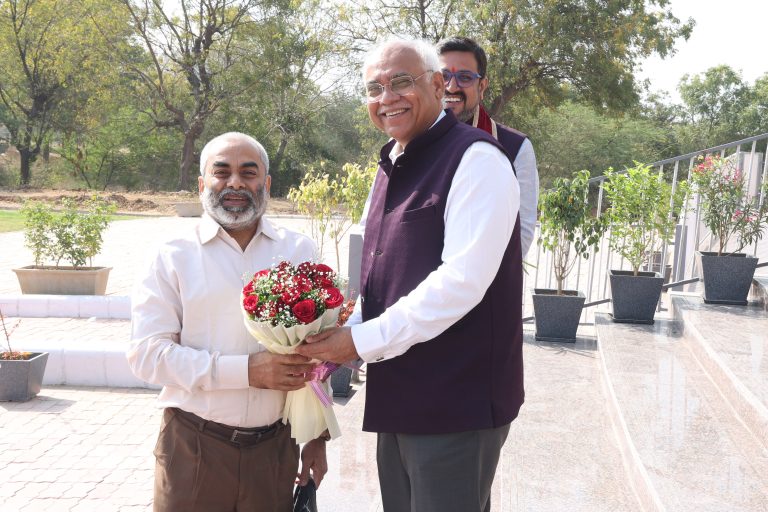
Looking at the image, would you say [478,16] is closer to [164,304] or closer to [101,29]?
[101,29]

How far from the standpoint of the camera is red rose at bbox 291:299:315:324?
6.46 ft

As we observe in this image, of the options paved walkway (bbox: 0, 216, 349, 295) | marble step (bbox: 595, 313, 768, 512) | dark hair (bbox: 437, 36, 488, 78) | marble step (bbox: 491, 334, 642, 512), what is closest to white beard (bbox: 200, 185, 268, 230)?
dark hair (bbox: 437, 36, 488, 78)

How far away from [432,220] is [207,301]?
808 millimetres

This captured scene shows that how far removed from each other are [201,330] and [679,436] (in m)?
2.71

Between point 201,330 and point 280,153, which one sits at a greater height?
point 280,153

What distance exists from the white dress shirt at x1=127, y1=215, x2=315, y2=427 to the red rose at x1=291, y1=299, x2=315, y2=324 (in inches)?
13.7

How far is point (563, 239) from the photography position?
22.5ft

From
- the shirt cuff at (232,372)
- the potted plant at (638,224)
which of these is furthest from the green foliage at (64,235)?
the shirt cuff at (232,372)

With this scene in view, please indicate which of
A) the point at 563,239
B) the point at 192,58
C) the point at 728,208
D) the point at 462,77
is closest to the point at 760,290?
the point at 728,208

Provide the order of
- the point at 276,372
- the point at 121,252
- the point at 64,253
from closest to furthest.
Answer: the point at 276,372 → the point at 64,253 → the point at 121,252

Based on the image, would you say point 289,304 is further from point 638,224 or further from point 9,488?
point 638,224

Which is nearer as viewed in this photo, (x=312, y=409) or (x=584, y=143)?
(x=312, y=409)

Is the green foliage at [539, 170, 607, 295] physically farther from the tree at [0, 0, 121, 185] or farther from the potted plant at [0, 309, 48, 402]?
the tree at [0, 0, 121, 185]

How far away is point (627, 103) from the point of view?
26.4 metres
